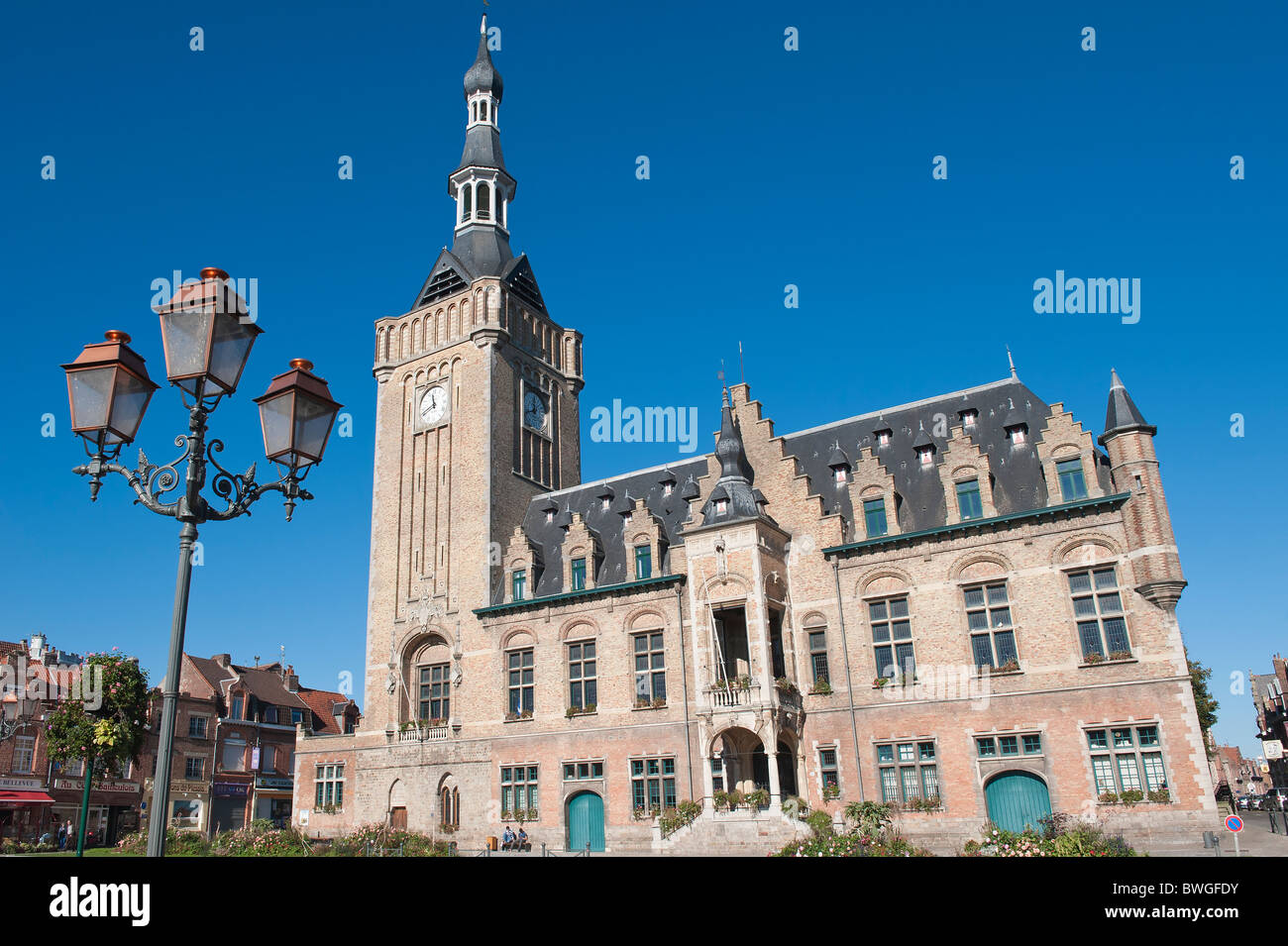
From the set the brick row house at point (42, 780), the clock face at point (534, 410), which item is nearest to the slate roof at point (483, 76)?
the clock face at point (534, 410)

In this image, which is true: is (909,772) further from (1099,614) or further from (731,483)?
(731,483)

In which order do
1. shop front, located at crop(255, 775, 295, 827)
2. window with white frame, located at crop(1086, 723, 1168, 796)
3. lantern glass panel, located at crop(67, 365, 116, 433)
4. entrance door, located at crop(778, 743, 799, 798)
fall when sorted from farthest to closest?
shop front, located at crop(255, 775, 295, 827)
entrance door, located at crop(778, 743, 799, 798)
window with white frame, located at crop(1086, 723, 1168, 796)
lantern glass panel, located at crop(67, 365, 116, 433)

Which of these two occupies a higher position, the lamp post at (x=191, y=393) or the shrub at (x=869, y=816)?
the lamp post at (x=191, y=393)

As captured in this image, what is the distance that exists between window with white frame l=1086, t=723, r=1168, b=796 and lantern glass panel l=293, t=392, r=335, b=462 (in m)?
26.9

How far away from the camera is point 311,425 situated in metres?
9.12

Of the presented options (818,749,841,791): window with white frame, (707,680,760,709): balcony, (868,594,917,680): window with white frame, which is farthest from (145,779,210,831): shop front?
(868,594,917,680): window with white frame

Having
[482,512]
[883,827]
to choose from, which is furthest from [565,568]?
[883,827]

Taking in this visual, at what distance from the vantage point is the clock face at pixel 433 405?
45250mm

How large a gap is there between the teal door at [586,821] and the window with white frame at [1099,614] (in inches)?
743

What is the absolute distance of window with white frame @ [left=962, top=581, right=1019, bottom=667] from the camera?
30.2 meters

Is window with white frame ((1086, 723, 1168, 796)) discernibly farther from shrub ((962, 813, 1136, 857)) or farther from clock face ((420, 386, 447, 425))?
clock face ((420, 386, 447, 425))

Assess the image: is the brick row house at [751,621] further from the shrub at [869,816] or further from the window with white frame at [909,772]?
the shrub at [869,816]

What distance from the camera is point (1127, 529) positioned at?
2898cm
